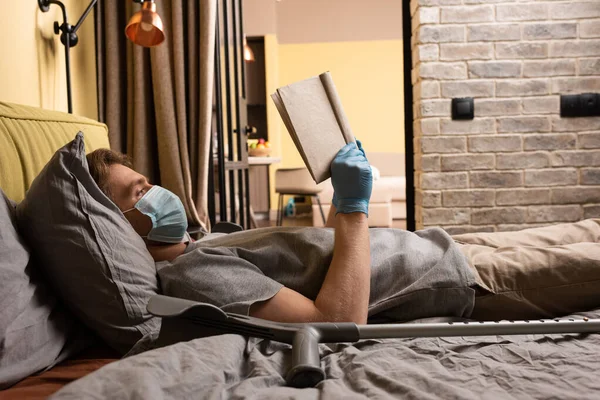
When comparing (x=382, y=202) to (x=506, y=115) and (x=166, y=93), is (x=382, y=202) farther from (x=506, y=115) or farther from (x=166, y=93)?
(x=166, y=93)

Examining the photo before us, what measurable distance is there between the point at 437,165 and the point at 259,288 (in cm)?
182

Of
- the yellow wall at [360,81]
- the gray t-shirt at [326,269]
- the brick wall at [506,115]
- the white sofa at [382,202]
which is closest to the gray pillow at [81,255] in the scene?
the gray t-shirt at [326,269]

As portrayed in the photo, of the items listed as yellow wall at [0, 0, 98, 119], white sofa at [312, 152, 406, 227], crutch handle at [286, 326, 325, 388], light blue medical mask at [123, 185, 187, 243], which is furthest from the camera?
white sofa at [312, 152, 406, 227]

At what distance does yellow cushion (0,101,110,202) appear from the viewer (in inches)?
45.8

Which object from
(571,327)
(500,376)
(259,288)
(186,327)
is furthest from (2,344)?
(571,327)

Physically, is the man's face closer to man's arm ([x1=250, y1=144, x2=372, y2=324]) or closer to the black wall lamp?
man's arm ([x1=250, y1=144, x2=372, y2=324])

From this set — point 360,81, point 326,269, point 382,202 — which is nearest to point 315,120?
point 326,269

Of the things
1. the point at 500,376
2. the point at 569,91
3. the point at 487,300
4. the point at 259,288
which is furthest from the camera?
the point at 569,91

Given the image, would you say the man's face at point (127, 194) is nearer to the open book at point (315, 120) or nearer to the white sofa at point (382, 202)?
the open book at point (315, 120)

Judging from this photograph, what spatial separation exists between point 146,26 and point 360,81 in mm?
5395

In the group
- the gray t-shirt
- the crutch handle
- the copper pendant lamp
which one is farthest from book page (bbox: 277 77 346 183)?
the copper pendant lamp

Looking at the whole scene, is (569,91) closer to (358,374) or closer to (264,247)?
(264,247)

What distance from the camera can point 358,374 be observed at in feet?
2.65

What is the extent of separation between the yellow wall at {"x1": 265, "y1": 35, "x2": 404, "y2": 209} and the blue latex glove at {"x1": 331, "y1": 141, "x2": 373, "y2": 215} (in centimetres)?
592
